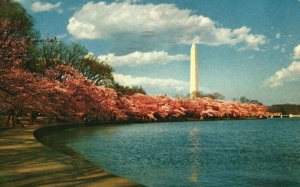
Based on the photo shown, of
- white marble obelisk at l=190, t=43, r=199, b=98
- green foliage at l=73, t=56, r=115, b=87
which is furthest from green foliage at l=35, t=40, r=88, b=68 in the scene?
white marble obelisk at l=190, t=43, r=199, b=98

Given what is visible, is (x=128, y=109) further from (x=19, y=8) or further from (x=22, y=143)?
(x=22, y=143)

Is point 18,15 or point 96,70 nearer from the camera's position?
point 18,15

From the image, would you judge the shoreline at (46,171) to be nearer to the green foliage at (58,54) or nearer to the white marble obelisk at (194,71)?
the green foliage at (58,54)

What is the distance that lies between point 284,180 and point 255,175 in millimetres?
1367

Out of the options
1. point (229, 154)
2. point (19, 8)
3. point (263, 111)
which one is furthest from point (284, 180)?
point (263, 111)

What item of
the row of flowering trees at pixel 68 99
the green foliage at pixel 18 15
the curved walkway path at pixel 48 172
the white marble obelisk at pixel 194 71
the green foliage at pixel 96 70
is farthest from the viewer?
the white marble obelisk at pixel 194 71

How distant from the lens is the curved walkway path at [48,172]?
1098 cm

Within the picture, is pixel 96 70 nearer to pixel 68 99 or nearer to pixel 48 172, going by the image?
pixel 68 99

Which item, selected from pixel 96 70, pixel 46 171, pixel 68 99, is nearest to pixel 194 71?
pixel 96 70

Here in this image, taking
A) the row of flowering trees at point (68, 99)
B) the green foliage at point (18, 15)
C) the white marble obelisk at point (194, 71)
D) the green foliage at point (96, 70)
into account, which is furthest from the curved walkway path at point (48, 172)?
the white marble obelisk at point (194, 71)

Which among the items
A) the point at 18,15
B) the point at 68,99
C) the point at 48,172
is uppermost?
the point at 18,15

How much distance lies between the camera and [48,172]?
12664 mm

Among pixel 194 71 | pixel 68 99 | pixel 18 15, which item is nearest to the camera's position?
pixel 18 15

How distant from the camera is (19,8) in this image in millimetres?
47125
